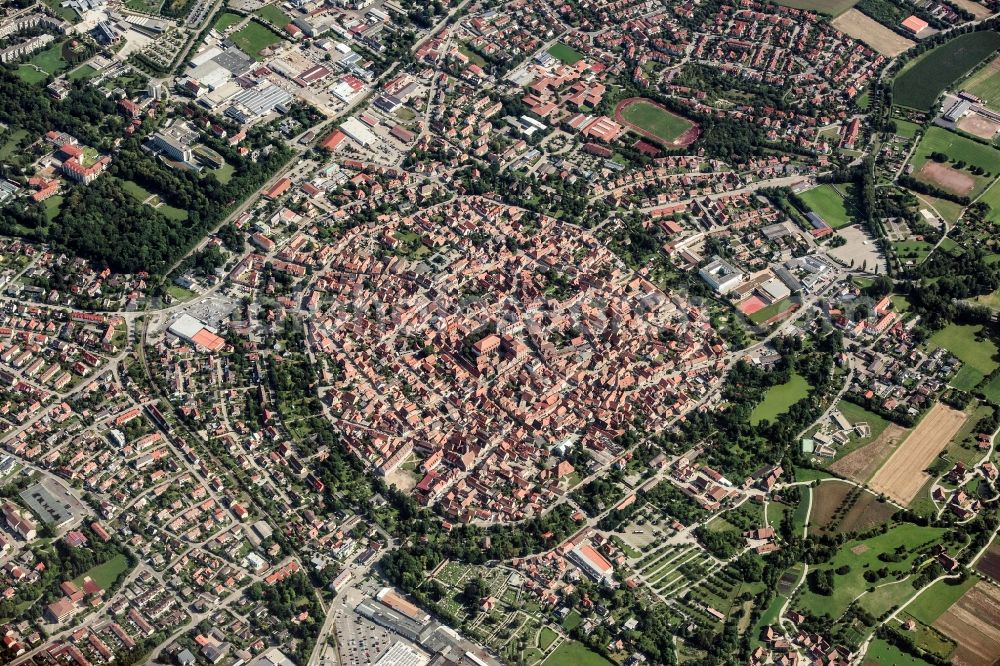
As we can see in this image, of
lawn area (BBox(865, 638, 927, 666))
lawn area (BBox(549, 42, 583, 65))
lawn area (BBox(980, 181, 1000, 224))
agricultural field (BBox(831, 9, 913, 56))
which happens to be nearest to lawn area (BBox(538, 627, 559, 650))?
lawn area (BBox(865, 638, 927, 666))

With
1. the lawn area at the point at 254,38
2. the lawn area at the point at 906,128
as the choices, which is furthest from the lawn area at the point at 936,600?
the lawn area at the point at 254,38

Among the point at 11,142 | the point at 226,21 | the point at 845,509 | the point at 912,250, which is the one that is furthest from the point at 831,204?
the point at 11,142

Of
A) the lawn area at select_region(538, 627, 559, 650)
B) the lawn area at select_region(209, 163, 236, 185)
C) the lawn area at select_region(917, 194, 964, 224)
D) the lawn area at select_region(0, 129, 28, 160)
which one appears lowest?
the lawn area at select_region(0, 129, 28, 160)

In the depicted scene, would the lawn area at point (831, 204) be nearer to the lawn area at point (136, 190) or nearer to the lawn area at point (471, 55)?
the lawn area at point (471, 55)

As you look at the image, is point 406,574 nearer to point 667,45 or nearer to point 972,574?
point 972,574

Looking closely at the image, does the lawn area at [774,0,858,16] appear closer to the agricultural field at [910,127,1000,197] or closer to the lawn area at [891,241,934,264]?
the agricultural field at [910,127,1000,197]
